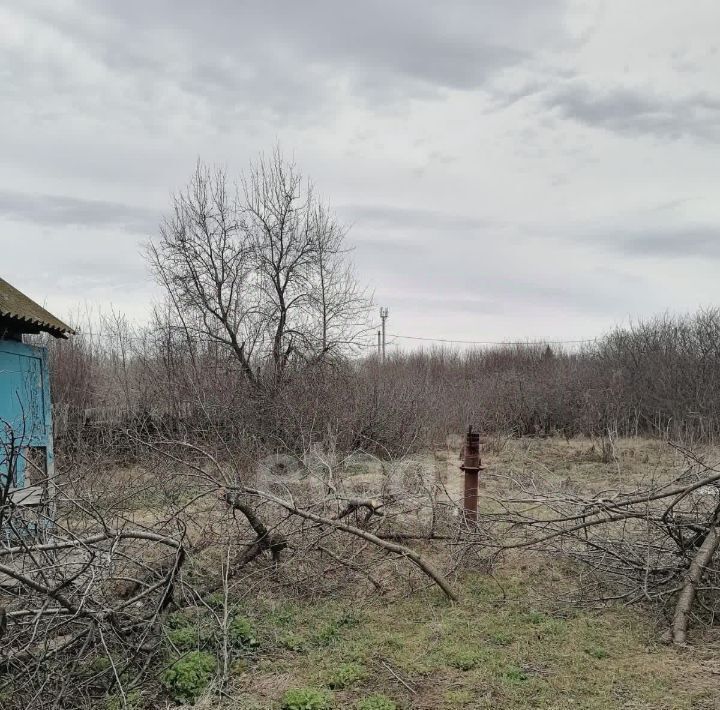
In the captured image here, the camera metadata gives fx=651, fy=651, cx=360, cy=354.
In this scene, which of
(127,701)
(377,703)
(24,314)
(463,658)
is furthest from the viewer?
(24,314)

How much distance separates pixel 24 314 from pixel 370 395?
842 centimetres

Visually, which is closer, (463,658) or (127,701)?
(127,701)

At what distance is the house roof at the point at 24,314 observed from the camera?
7.43 m

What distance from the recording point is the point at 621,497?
18.8 ft

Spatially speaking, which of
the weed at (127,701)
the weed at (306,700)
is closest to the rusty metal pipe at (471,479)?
the weed at (306,700)

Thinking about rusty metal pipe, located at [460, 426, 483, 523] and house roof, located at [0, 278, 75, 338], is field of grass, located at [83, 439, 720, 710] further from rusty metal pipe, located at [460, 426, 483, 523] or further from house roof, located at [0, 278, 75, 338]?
house roof, located at [0, 278, 75, 338]

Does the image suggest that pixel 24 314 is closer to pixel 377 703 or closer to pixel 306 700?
pixel 306 700

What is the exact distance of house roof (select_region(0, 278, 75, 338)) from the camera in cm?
743

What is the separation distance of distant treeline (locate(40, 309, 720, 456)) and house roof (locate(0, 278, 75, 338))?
A: 6.37 ft

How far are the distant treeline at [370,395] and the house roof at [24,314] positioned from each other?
194cm

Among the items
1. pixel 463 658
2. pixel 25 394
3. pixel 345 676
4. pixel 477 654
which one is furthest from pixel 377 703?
pixel 25 394

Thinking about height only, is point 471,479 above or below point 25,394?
below

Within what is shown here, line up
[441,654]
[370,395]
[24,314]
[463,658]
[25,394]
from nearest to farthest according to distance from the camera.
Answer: [463,658] < [441,654] < [24,314] < [25,394] < [370,395]

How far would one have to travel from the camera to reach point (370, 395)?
1474 cm
